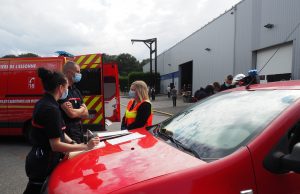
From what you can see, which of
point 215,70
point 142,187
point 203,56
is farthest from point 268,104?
point 203,56

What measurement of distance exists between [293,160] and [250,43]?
17.8 m

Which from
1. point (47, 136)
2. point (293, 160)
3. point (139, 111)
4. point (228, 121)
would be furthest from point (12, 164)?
point (293, 160)

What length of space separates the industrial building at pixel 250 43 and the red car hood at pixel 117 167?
6.61 meters

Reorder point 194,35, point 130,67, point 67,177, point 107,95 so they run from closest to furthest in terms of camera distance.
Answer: point 67,177
point 107,95
point 194,35
point 130,67

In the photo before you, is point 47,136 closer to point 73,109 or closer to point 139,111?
point 73,109

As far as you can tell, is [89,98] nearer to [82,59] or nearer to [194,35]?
[82,59]

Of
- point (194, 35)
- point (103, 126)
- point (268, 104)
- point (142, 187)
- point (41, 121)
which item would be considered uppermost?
point (194, 35)

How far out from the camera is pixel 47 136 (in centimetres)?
281

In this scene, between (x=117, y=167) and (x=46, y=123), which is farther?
(x=46, y=123)

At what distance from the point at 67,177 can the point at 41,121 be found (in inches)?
28.0

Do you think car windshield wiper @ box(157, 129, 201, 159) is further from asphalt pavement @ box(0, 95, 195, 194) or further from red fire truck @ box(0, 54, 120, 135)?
red fire truck @ box(0, 54, 120, 135)

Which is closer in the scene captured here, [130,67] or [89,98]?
[89,98]

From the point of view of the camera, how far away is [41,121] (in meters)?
2.79

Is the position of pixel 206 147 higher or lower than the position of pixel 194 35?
lower
